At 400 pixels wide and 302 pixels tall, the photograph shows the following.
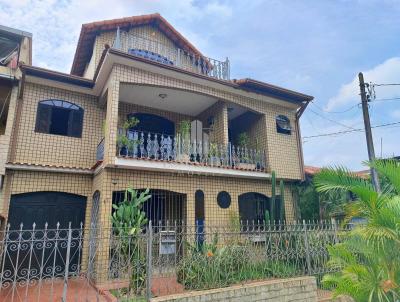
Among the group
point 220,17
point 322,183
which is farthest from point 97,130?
point 322,183

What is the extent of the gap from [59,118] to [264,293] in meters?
8.35

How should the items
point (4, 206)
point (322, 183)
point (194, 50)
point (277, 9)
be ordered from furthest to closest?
1. point (194, 50)
2. point (4, 206)
3. point (277, 9)
4. point (322, 183)

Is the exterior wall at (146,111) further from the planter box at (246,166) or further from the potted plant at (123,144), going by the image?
the planter box at (246,166)

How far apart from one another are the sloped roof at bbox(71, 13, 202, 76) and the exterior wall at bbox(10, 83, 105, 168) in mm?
3115

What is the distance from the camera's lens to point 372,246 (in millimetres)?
4945

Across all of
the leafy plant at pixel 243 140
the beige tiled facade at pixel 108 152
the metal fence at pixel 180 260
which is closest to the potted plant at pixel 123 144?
the beige tiled facade at pixel 108 152

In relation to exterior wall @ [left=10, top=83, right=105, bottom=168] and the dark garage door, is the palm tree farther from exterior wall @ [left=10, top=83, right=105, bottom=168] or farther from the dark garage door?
exterior wall @ [left=10, top=83, right=105, bottom=168]

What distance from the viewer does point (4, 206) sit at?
8.64 meters

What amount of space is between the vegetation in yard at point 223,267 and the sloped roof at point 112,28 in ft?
31.5

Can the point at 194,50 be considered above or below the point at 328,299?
above

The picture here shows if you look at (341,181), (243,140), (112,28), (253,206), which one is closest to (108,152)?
(243,140)

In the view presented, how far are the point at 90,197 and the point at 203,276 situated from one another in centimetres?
528

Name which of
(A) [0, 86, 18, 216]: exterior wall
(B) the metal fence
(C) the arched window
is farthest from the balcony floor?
(A) [0, 86, 18, 216]: exterior wall

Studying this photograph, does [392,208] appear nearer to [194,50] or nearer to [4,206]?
[4,206]
